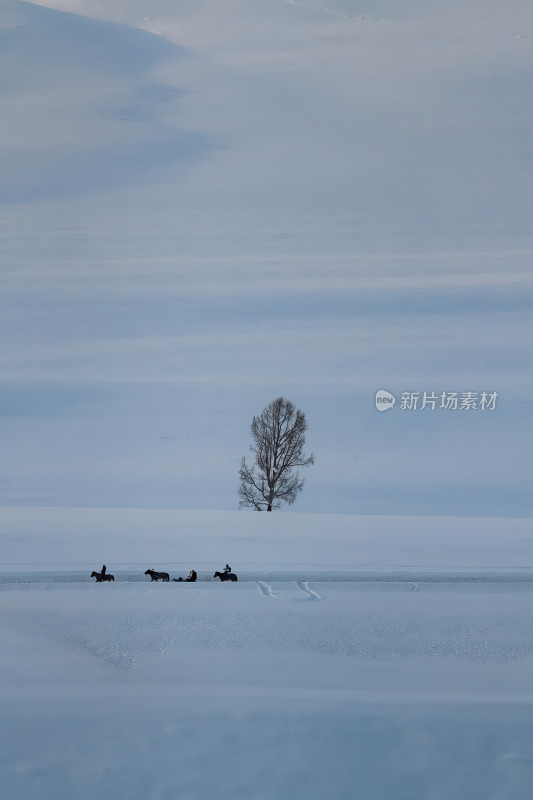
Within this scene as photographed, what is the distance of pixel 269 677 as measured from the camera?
522 centimetres

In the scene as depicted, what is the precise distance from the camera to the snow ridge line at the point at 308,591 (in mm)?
7242

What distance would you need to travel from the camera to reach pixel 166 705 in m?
4.73

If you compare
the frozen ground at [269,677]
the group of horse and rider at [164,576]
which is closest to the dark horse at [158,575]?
the group of horse and rider at [164,576]

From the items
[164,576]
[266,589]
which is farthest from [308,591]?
[164,576]

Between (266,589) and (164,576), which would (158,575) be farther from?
(266,589)

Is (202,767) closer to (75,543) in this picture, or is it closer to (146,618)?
(146,618)

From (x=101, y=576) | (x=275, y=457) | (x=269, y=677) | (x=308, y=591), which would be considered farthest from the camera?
(x=275, y=457)

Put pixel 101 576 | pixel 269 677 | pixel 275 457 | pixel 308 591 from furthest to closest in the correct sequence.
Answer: pixel 275 457 → pixel 101 576 → pixel 308 591 → pixel 269 677

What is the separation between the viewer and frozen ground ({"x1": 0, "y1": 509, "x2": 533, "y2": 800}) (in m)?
4.02

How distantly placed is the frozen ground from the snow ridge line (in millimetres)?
26

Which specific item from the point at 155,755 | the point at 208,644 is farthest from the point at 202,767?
the point at 208,644

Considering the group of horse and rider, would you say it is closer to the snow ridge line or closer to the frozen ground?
the frozen ground

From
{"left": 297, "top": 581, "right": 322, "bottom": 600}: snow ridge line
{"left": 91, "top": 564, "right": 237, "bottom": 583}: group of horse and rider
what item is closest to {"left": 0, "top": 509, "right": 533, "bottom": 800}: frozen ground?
{"left": 297, "top": 581, "right": 322, "bottom": 600}: snow ridge line

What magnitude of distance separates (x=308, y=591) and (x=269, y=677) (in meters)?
2.28
